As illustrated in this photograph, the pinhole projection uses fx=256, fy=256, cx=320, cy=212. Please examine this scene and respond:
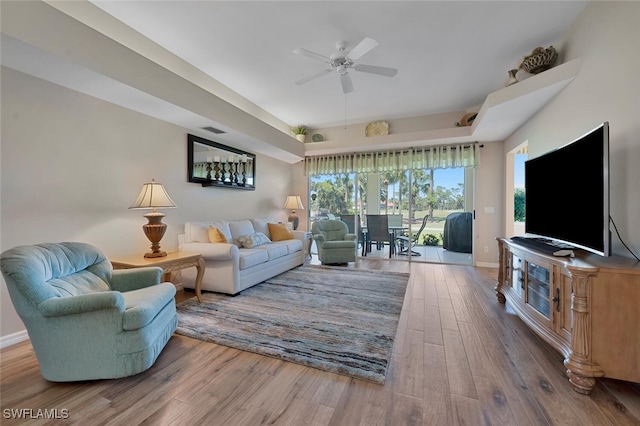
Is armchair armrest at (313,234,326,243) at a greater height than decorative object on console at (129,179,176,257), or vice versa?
decorative object on console at (129,179,176,257)

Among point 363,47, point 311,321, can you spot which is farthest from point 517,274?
point 363,47

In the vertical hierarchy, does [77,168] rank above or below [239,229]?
above

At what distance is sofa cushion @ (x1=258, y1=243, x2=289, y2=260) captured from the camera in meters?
3.80

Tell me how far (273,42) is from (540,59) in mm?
2843

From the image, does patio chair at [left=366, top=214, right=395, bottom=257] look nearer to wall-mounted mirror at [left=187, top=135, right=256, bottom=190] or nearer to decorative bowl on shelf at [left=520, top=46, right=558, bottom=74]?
wall-mounted mirror at [left=187, top=135, right=256, bottom=190]

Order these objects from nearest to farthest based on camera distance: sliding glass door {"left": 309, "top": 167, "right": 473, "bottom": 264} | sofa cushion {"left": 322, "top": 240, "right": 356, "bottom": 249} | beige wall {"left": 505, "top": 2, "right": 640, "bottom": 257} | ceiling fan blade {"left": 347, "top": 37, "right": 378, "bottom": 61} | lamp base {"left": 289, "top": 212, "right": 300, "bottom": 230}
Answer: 1. beige wall {"left": 505, "top": 2, "right": 640, "bottom": 257}
2. ceiling fan blade {"left": 347, "top": 37, "right": 378, "bottom": 61}
3. sofa cushion {"left": 322, "top": 240, "right": 356, "bottom": 249}
4. sliding glass door {"left": 309, "top": 167, "right": 473, "bottom": 264}
5. lamp base {"left": 289, "top": 212, "right": 300, "bottom": 230}

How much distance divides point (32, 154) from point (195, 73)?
1.98 meters

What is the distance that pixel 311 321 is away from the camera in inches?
97.0

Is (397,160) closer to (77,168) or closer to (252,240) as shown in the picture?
(252,240)

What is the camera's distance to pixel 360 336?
218cm

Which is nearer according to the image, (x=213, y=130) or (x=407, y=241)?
(x=213, y=130)

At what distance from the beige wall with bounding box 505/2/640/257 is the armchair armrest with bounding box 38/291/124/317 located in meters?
3.29

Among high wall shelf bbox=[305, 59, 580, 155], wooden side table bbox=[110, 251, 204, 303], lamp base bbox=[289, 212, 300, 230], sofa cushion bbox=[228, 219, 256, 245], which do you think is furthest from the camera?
lamp base bbox=[289, 212, 300, 230]

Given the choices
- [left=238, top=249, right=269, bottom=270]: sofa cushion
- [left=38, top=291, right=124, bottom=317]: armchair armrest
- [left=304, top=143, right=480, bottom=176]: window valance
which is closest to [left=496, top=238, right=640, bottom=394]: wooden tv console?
[left=38, top=291, right=124, bottom=317]: armchair armrest
